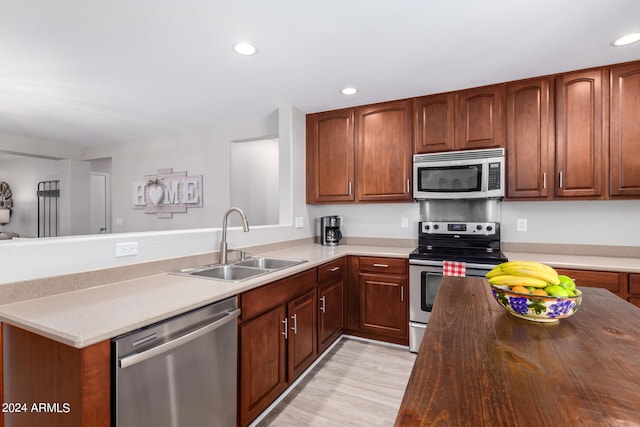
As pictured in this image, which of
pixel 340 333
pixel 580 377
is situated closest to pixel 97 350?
pixel 580 377

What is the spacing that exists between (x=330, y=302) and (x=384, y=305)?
0.53 metres

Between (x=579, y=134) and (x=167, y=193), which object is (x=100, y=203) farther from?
(x=579, y=134)

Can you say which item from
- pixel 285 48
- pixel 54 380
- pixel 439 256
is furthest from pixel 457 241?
pixel 54 380

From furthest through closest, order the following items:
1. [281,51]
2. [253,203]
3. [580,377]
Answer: [253,203] → [281,51] → [580,377]

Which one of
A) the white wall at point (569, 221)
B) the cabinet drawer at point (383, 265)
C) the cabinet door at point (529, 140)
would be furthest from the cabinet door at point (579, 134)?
the cabinet drawer at point (383, 265)

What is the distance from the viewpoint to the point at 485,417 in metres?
0.55

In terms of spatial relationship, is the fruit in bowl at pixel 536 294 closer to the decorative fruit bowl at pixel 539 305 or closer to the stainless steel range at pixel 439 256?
the decorative fruit bowl at pixel 539 305

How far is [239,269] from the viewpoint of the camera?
224cm

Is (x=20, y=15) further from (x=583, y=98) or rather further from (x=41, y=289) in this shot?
(x=583, y=98)

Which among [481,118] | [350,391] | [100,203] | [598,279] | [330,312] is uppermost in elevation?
[481,118]

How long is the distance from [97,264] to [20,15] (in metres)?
1.49

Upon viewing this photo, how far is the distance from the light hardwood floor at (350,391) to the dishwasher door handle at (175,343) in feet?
2.64

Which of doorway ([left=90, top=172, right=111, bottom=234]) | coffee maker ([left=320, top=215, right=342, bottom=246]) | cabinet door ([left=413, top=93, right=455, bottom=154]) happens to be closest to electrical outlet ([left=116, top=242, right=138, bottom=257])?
coffee maker ([left=320, top=215, right=342, bottom=246])

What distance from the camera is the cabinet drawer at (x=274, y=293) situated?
1.68m
